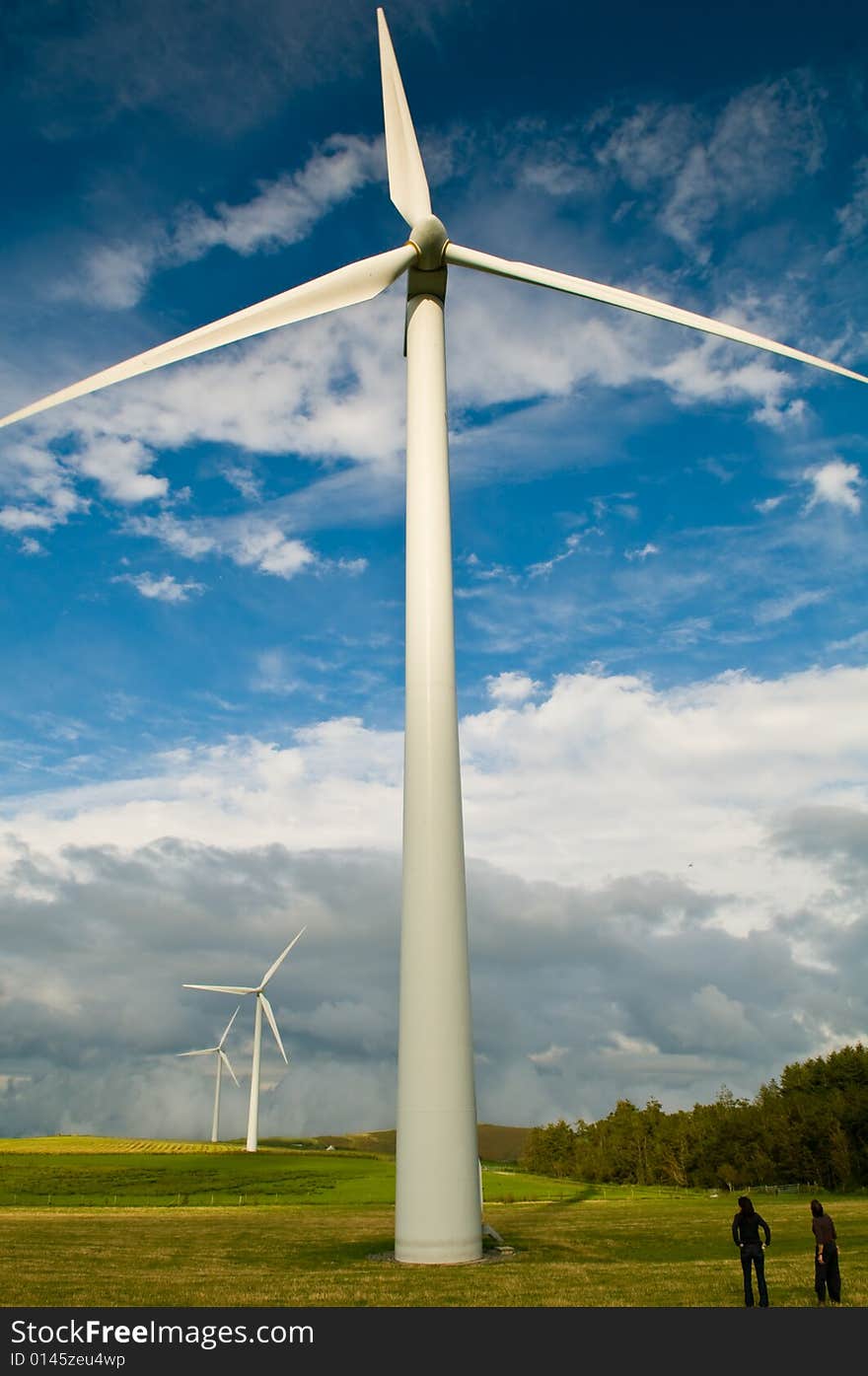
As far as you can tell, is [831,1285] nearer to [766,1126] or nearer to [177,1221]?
[177,1221]

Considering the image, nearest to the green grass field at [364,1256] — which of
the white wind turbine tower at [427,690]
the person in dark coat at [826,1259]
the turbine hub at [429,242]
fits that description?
the person in dark coat at [826,1259]

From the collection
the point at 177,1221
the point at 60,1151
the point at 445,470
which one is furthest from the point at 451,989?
the point at 60,1151

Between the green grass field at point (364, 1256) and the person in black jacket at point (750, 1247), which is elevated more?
the person in black jacket at point (750, 1247)

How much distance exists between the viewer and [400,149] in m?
35.6

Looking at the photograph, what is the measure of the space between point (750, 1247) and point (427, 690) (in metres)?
15.7

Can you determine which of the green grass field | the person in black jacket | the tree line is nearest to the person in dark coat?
the green grass field

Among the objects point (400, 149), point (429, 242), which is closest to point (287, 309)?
point (429, 242)

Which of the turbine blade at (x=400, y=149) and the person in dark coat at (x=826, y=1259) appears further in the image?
the turbine blade at (x=400, y=149)

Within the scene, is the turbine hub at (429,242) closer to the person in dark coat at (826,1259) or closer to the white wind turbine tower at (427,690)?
the white wind turbine tower at (427,690)

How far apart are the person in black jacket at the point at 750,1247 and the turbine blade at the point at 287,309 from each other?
2832 cm

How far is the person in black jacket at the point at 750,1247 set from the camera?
64.7 ft

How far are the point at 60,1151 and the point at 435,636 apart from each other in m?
129

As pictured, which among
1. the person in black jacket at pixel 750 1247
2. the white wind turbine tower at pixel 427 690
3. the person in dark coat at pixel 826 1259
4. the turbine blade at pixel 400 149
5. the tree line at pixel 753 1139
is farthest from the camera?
the tree line at pixel 753 1139
